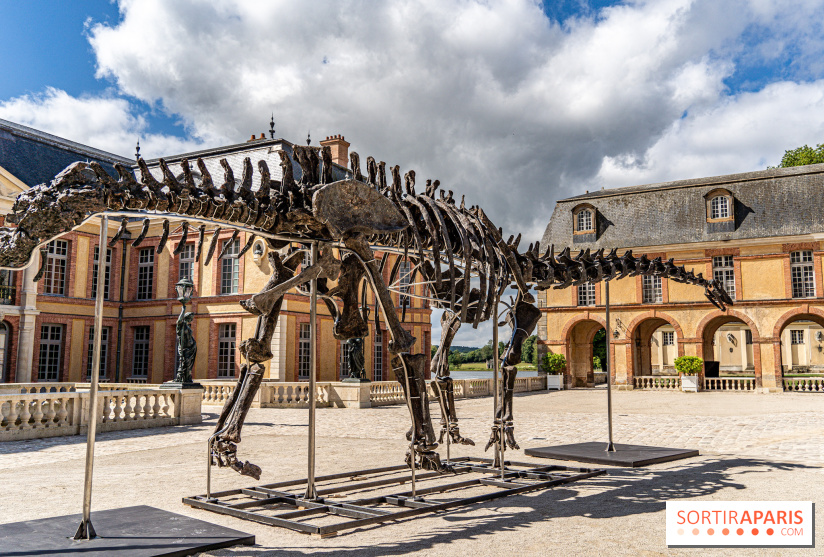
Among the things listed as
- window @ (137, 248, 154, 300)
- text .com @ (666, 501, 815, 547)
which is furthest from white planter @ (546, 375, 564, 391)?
text .com @ (666, 501, 815, 547)

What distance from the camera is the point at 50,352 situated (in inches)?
1033

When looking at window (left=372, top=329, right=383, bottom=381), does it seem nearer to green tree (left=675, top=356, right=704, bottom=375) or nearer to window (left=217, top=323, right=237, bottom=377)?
window (left=217, top=323, right=237, bottom=377)

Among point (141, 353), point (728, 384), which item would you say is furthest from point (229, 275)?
point (728, 384)

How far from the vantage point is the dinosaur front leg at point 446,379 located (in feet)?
26.9

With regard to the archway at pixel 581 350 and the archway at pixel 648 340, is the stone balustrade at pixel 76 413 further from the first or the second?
the archway at pixel 648 340

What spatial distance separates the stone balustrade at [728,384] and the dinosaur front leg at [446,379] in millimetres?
25786

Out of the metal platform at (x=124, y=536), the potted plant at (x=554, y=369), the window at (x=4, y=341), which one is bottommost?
the metal platform at (x=124, y=536)

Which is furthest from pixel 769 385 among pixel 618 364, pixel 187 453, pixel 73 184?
pixel 73 184

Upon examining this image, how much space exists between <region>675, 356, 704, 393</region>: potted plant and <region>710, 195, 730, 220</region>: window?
23.2ft

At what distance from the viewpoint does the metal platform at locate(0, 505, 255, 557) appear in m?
4.51

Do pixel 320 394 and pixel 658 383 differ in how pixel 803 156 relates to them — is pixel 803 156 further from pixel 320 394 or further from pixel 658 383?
pixel 320 394

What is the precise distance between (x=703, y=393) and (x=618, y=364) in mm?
4819

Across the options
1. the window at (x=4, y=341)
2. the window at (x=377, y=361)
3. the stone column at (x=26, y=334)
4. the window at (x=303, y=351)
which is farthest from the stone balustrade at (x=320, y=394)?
the window at (x=4, y=341)

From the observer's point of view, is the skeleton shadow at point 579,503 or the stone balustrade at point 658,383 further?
the stone balustrade at point 658,383
